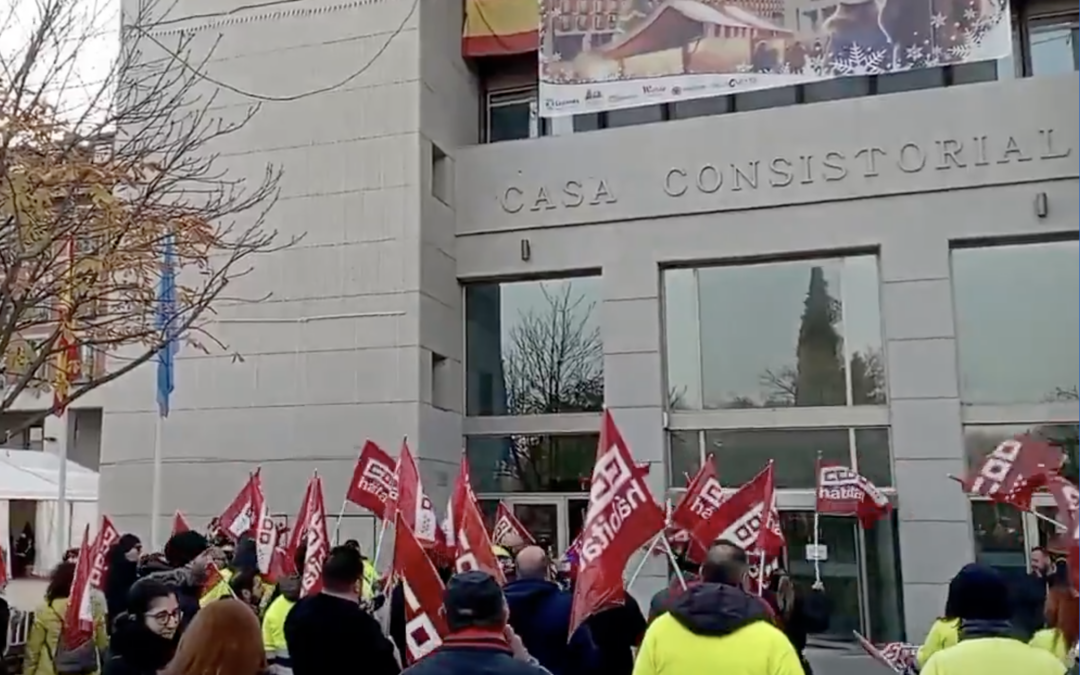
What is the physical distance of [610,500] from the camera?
621cm

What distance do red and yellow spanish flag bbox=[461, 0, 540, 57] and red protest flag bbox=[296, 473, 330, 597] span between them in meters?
11.3

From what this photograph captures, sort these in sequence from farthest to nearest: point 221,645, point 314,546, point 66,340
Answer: point 66,340 < point 314,546 < point 221,645

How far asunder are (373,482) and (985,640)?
7691 millimetres

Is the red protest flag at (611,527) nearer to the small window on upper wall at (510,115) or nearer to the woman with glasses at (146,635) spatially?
the woman with glasses at (146,635)

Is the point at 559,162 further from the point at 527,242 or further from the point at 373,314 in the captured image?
the point at 373,314

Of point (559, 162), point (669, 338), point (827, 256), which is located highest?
point (559, 162)

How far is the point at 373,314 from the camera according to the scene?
1742 cm

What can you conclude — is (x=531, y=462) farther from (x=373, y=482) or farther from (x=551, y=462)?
(x=373, y=482)

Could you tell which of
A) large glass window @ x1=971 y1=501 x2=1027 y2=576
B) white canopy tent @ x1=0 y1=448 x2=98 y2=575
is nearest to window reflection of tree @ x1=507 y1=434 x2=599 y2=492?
large glass window @ x1=971 y1=501 x2=1027 y2=576

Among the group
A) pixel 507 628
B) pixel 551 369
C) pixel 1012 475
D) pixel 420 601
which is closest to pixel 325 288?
pixel 551 369

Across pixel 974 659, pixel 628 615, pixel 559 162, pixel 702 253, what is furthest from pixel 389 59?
pixel 974 659

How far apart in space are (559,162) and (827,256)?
4.60 metres

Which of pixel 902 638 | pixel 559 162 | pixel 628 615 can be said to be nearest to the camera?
pixel 628 615

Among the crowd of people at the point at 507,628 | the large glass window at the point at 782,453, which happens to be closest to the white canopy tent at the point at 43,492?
the crowd of people at the point at 507,628
